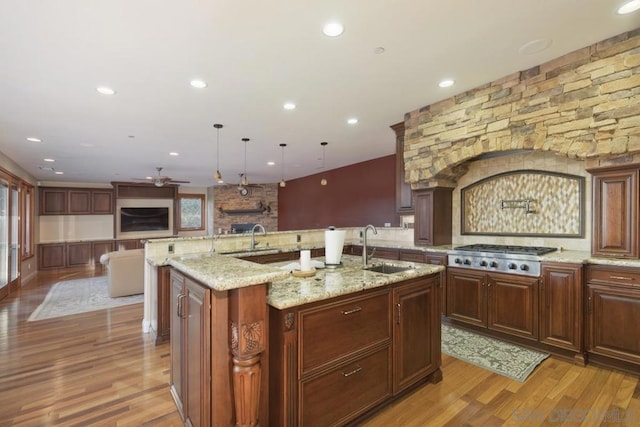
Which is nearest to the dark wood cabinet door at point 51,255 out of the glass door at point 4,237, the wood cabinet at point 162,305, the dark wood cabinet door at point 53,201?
the dark wood cabinet door at point 53,201

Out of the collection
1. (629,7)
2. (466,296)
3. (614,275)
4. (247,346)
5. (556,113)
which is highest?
(629,7)

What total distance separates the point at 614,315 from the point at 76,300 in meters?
7.26

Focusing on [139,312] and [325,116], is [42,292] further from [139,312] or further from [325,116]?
[325,116]

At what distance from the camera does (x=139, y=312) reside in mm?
4461

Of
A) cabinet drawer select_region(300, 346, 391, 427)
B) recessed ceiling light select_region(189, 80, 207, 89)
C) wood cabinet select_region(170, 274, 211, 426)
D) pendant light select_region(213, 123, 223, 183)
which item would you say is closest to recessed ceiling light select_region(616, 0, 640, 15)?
cabinet drawer select_region(300, 346, 391, 427)

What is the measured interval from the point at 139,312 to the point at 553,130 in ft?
18.5

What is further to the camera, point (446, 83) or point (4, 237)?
point (4, 237)

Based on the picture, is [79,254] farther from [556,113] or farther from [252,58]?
[556,113]

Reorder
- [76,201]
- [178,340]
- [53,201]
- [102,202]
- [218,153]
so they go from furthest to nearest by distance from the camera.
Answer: [102,202]
[76,201]
[53,201]
[218,153]
[178,340]

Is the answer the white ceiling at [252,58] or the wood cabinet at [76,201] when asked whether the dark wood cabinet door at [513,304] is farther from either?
the wood cabinet at [76,201]

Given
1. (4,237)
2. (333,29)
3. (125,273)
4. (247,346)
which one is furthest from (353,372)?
(4,237)

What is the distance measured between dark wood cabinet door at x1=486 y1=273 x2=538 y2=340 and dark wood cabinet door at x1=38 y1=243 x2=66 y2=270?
10.7 metres

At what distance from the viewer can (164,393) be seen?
2.36 metres

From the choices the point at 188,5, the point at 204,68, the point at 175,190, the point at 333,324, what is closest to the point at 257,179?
the point at 175,190
